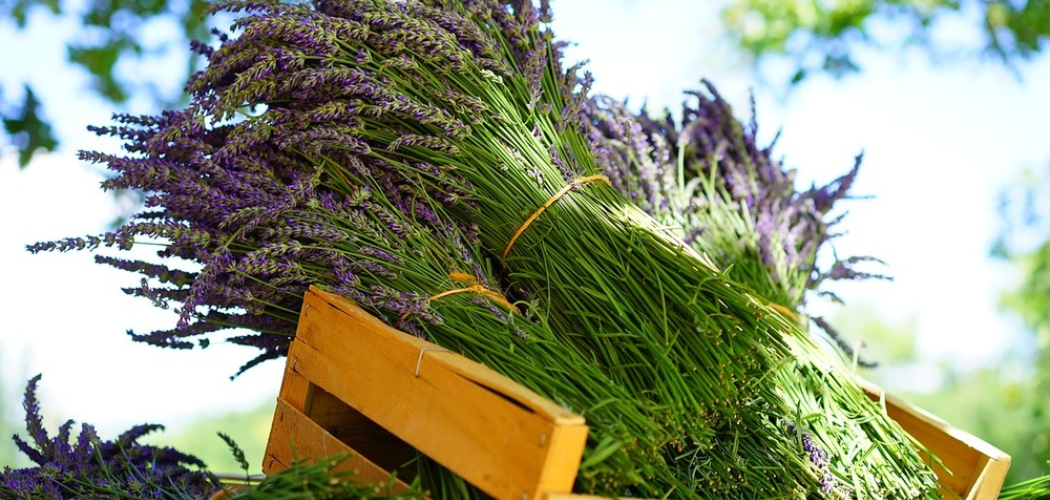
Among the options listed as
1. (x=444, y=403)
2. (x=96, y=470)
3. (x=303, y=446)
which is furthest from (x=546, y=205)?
(x=96, y=470)

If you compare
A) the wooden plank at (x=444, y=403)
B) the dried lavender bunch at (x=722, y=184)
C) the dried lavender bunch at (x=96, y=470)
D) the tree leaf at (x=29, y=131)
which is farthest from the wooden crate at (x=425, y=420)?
the tree leaf at (x=29, y=131)

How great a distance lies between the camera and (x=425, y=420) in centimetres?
99

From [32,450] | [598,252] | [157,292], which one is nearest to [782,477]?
[598,252]

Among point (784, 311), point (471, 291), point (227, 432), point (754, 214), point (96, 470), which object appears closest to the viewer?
point (471, 291)

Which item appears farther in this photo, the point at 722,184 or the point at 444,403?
the point at 722,184

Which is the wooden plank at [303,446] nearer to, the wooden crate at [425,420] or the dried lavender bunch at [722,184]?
the wooden crate at [425,420]

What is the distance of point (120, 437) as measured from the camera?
4.54 feet

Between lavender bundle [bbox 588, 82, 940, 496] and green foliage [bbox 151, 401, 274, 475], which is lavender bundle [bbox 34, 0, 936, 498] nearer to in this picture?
lavender bundle [bbox 588, 82, 940, 496]

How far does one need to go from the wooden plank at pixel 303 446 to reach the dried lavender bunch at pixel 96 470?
13 cm

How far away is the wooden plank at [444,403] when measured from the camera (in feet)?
2.85

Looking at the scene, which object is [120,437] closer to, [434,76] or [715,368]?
[434,76]

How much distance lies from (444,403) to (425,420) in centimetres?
4

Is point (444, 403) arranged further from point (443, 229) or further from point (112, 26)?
point (112, 26)

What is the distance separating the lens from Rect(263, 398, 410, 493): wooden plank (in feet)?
3.51
